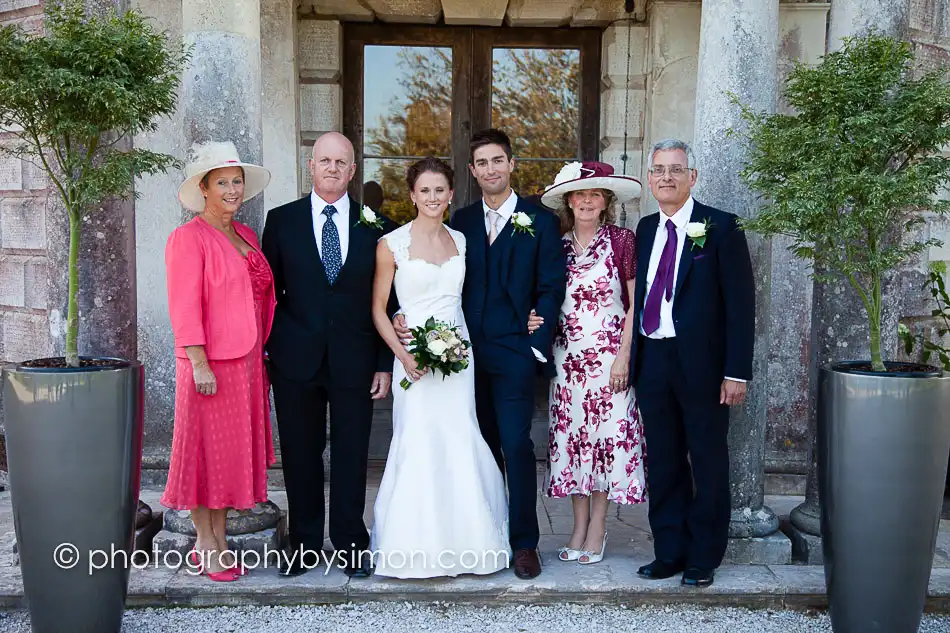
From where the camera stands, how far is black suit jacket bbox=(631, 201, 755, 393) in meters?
3.81

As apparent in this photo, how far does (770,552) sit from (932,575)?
0.70 m

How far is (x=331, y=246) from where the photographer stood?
12.8 ft

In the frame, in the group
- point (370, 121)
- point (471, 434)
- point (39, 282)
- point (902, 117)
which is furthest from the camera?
point (370, 121)

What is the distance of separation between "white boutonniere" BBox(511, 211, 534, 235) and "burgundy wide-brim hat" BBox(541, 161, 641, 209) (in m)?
0.22

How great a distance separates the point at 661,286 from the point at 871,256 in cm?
83

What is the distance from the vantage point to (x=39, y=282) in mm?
5910

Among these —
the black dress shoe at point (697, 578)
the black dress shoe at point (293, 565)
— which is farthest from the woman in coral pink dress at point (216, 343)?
the black dress shoe at point (697, 578)

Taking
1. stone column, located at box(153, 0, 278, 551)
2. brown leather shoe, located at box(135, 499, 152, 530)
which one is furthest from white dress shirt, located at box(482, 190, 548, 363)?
brown leather shoe, located at box(135, 499, 152, 530)

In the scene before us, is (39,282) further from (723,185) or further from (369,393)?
(723,185)

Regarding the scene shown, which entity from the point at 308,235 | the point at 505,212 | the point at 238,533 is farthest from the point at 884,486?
the point at 238,533

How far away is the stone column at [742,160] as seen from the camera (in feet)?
13.5

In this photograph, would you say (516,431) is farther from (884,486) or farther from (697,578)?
(884,486)

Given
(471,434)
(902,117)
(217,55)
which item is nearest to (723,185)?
(902,117)

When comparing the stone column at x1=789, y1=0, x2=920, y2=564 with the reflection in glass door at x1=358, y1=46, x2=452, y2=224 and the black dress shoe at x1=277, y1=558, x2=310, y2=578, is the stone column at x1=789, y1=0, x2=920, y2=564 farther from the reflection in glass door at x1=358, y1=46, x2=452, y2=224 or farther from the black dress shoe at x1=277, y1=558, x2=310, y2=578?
the reflection in glass door at x1=358, y1=46, x2=452, y2=224
